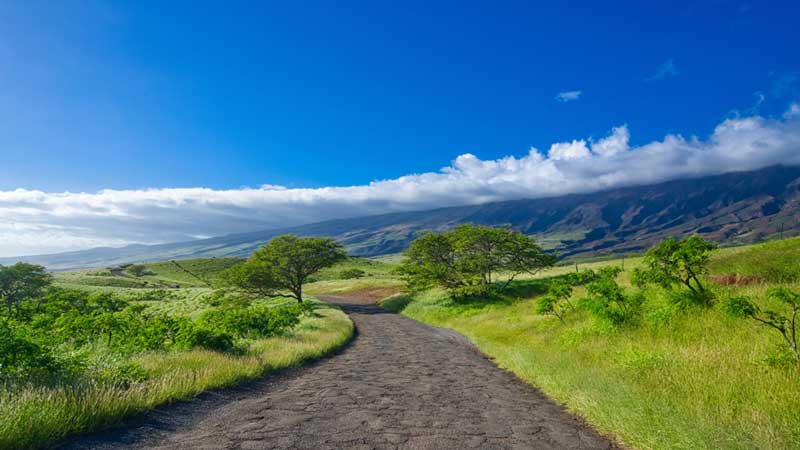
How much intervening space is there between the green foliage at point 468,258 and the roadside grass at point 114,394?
3079cm

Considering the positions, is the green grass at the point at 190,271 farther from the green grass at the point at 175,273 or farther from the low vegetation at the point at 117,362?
the low vegetation at the point at 117,362

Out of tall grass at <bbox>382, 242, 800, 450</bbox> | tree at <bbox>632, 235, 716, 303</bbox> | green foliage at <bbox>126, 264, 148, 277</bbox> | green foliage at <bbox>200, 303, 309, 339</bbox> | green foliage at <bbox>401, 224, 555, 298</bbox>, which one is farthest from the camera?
green foliage at <bbox>126, 264, 148, 277</bbox>

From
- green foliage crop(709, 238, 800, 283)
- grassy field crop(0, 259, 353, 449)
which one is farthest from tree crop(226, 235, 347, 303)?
green foliage crop(709, 238, 800, 283)

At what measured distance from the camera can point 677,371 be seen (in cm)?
921

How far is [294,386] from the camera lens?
35.7 ft

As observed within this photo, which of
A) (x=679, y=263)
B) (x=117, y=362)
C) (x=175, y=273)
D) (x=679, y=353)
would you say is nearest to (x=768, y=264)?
(x=679, y=263)

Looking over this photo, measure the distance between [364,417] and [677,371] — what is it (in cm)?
711

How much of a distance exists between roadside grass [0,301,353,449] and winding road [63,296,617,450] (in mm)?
328

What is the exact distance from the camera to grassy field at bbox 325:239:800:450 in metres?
6.54

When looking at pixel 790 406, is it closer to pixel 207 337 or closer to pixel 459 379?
Answer: pixel 459 379

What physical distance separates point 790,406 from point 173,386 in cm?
1148

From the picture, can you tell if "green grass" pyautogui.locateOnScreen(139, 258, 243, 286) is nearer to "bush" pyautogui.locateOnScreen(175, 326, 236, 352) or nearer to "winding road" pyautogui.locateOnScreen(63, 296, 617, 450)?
"bush" pyautogui.locateOnScreen(175, 326, 236, 352)

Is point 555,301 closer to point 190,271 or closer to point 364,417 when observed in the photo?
point 364,417

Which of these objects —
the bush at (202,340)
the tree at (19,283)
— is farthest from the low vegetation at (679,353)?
the tree at (19,283)
